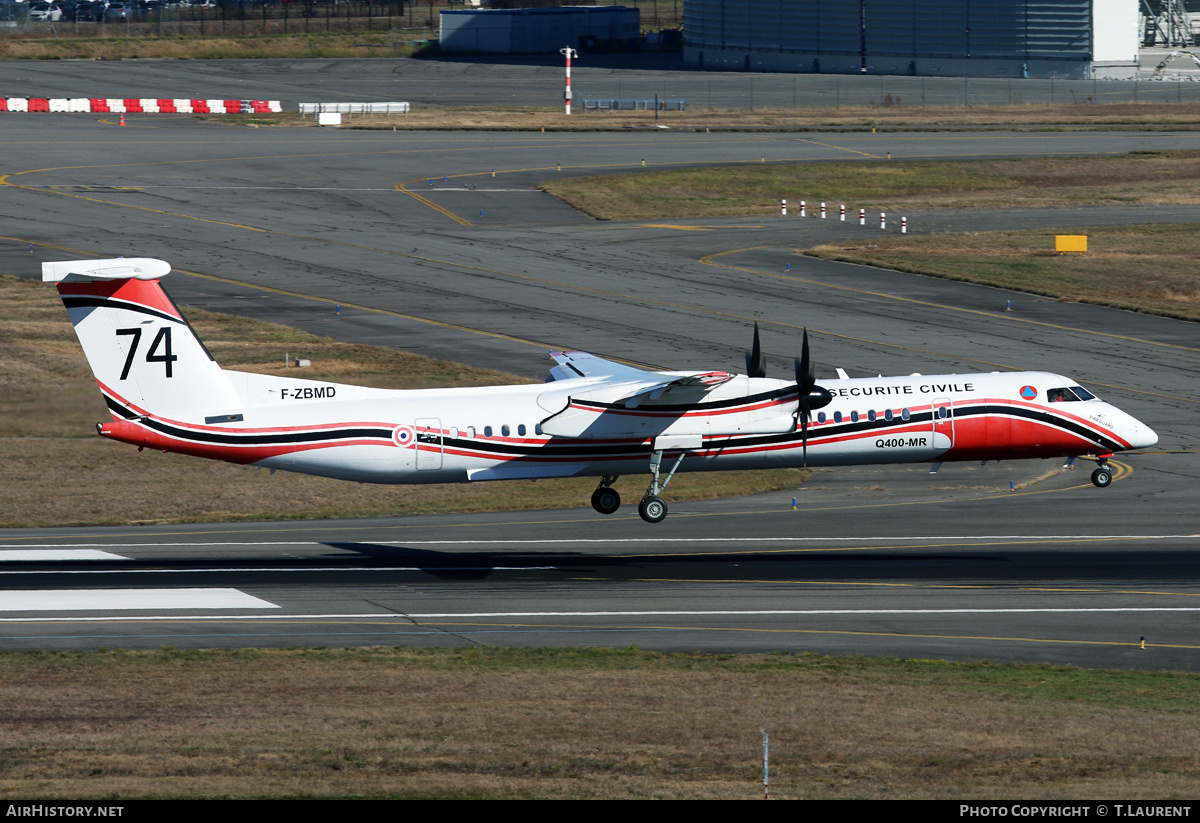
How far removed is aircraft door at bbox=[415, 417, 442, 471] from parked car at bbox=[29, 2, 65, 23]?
155 m

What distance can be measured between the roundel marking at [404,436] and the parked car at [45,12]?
15522 cm

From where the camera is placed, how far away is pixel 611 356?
5975 cm

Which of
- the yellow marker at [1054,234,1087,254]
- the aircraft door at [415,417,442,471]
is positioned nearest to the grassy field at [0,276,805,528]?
the aircraft door at [415,417,442,471]

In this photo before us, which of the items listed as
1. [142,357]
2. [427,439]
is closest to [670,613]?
[427,439]

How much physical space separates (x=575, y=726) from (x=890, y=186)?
264 feet

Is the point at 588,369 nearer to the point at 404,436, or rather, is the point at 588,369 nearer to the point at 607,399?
the point at 607,399

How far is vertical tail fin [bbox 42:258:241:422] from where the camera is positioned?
114 feet

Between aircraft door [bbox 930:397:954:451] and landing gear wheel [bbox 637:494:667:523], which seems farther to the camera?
aircraft door [bbox 930:397:954:451]

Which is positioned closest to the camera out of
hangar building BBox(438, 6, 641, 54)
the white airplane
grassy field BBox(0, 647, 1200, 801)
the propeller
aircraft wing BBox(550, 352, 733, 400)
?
grassy field BBox(0, 647, 1200, 801)

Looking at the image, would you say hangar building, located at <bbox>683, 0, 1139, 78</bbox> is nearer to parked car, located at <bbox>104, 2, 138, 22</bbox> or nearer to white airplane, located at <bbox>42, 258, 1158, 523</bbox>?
parked car, located at <bbox>104, 2, 138, 22</bbox>

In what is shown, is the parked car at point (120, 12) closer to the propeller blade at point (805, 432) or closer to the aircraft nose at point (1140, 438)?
the propeller blade at point (805, 432)

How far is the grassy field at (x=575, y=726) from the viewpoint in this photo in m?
20.9

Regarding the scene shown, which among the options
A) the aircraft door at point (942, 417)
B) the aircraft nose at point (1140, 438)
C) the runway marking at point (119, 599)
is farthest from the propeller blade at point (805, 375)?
the runway marking at point (119, 599)

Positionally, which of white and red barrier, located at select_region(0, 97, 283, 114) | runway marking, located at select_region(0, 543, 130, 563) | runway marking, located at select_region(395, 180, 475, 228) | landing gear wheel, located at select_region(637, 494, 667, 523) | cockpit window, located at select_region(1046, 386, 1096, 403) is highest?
white and red barrier, located at select_region(0, 97, 283, 114)
